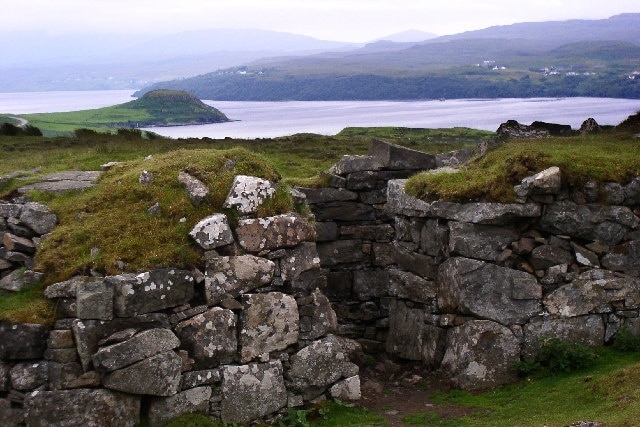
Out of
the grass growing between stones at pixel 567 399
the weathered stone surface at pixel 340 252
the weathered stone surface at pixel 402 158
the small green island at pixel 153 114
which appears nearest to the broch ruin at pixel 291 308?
the grass growing between stones at pixel 567 399

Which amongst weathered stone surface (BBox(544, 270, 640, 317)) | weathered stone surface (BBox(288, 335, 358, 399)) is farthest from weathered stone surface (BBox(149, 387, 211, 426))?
weathered stone surface (BBox(544, 270, 640, 317))

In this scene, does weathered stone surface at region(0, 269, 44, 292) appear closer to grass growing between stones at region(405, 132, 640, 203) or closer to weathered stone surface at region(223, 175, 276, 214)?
weathered stone surface at region(223, 175, 276, 214)

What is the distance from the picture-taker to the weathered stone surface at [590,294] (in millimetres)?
14398

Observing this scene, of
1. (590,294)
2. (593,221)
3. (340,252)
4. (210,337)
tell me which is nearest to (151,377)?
(210,337)

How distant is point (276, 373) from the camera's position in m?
12.9

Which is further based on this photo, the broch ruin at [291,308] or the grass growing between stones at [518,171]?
the grass growing between stones at [518,171]

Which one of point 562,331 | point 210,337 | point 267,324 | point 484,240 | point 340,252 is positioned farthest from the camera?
point 340,252

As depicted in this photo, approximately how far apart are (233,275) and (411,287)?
5161 millimetres

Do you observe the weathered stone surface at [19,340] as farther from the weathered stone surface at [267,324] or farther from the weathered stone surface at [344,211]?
the weathered stone surface at [344,211]

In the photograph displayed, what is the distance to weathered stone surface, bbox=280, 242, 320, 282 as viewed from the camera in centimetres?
1348

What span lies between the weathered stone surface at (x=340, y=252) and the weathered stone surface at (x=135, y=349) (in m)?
7.64

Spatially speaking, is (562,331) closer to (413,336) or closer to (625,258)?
(625,258)

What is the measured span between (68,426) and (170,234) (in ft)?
12.4

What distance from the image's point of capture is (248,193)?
13781 millimetres
